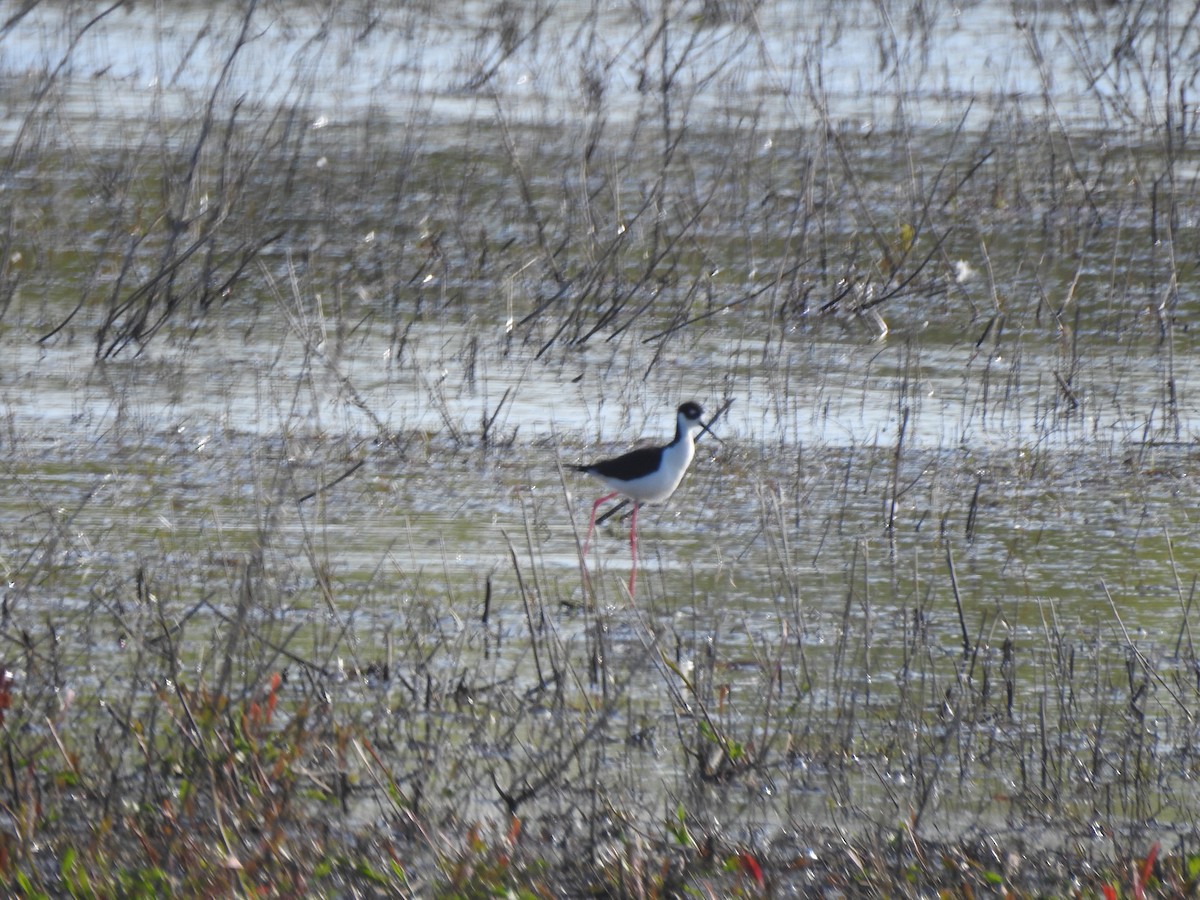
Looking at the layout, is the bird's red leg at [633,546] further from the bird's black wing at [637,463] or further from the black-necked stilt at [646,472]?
the bird's black wing at [637,463]

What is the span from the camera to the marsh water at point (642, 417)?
4664 millimetres

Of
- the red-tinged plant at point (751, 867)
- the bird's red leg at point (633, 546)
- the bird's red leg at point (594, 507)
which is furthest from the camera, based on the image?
the bird's red leg at point (594, 507)

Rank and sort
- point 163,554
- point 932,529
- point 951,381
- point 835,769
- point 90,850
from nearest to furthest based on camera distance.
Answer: point 90,850, point 835,769, point 163,554, point 932,529, point 951,381

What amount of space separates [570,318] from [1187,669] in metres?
4.28

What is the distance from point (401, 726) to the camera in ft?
15.3

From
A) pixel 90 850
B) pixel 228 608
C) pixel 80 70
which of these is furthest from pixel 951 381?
pixel 80 70

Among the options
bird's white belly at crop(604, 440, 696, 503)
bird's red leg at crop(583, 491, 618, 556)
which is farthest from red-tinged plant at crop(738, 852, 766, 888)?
bird's white belly at crop(604, 440, 696, 503)

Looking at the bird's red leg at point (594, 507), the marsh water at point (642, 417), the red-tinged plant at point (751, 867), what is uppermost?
the red-tinged plant at point (751, 867)

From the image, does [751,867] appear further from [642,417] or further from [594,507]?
[642,417]

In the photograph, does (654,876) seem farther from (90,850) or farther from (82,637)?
(82,637)

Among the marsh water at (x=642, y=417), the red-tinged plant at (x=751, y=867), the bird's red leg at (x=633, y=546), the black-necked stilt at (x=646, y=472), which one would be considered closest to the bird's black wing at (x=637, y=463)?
the black-necked stilt at (x=646, y=472)

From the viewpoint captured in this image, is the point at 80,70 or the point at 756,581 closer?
the point at 756,581

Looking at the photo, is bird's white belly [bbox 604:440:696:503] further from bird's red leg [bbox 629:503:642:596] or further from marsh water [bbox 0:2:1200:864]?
marsh water [bbox 0:2:1200:864]

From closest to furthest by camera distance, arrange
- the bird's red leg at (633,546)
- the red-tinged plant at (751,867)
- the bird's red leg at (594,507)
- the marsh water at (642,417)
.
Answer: the red-tinged plant at (751,867), the marsh water at (642,417), the bird's red leg at (633,546), the bird's red leg at (594,507)
